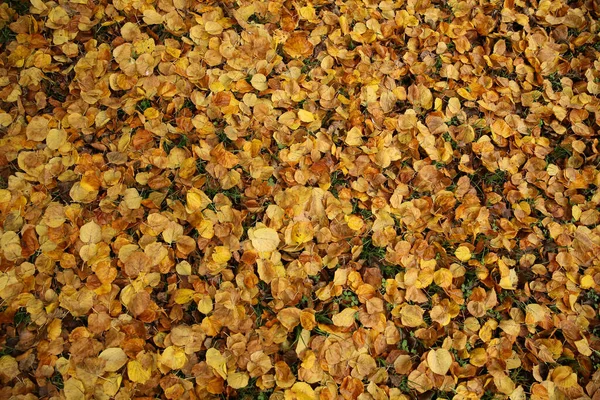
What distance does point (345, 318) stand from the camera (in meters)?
1.79

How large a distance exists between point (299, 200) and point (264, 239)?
21 cm

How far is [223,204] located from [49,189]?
2.19ft

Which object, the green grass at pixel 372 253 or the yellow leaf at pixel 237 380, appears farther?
the green grass at pixel 372 253

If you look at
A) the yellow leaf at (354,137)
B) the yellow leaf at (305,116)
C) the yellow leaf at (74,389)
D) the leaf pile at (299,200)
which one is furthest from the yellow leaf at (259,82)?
the yellow leaf at (74,389)

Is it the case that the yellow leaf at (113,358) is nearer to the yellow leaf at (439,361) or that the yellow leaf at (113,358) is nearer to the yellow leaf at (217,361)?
the yellow leaf at (217,361)

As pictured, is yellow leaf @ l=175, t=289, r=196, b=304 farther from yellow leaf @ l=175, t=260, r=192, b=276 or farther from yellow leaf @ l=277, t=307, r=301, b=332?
yellow leaf @ l=277, t=307, r=301, b=332

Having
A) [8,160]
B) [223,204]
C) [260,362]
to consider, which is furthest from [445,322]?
[8,160]

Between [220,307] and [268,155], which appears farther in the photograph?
[268,155]

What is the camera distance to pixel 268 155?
209cm

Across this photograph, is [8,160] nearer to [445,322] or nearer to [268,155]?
[268,155]

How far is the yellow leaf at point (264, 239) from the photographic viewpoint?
188cm

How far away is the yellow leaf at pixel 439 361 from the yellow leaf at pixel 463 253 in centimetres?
37

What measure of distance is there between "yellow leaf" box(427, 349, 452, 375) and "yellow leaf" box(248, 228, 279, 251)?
2.18ft

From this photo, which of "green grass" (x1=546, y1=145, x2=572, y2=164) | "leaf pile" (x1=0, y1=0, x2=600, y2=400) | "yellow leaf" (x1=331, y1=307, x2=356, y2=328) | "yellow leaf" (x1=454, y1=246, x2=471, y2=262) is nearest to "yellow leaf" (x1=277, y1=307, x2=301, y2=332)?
"leaf pile" (x1=0, y1=0, x2=600, y2=400)
